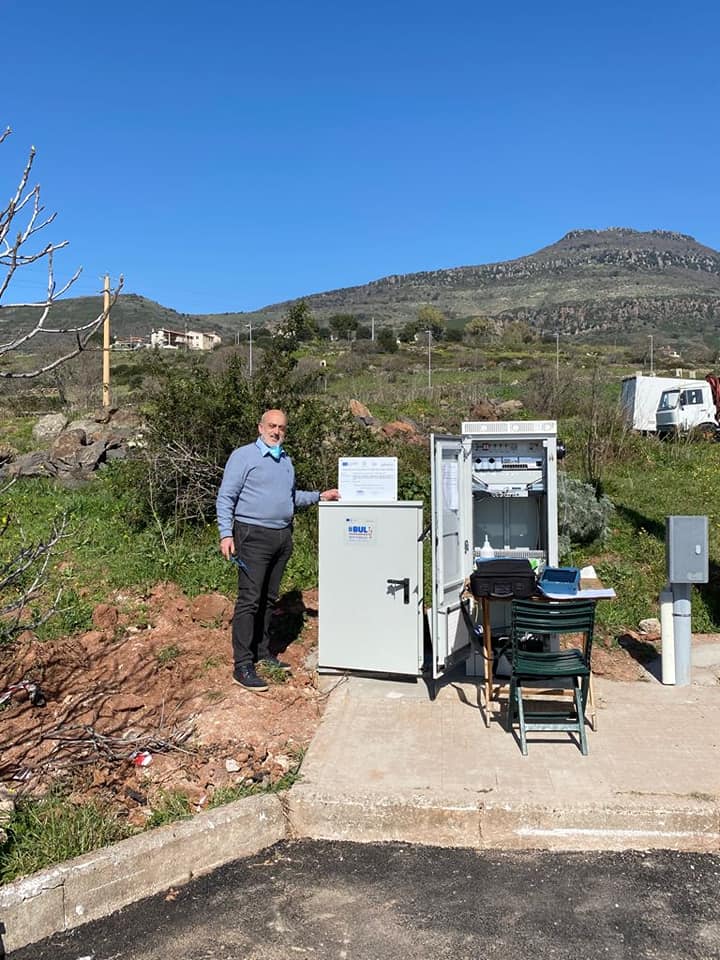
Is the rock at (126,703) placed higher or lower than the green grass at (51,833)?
higher

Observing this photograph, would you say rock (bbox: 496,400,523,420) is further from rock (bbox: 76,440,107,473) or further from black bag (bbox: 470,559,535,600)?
black bag (bbox: 470,559,535,600)

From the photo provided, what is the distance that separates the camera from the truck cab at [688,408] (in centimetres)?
2097

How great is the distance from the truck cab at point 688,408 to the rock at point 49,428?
50.3ft

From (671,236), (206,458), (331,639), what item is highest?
(671,236)

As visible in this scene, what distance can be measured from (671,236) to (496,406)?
137471mm

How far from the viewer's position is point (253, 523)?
5891 mm

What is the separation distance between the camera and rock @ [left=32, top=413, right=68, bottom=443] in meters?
18.9

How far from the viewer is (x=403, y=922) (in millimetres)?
3355

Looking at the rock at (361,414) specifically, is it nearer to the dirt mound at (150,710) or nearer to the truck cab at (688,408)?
the dirt mound at (150,710)

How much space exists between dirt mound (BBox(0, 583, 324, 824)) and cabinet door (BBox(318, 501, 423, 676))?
1.50ft

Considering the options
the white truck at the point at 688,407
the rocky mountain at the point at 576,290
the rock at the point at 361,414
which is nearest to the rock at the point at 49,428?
the rock at the point at 361,414

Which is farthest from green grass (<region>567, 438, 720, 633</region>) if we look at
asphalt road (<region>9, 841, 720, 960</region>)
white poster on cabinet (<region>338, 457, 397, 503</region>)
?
asphalt road (<region>9, 841, 720, 960</region>)

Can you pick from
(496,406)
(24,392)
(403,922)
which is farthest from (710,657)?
(24,392)

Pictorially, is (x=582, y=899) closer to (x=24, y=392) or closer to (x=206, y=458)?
(x=206, y=458)
